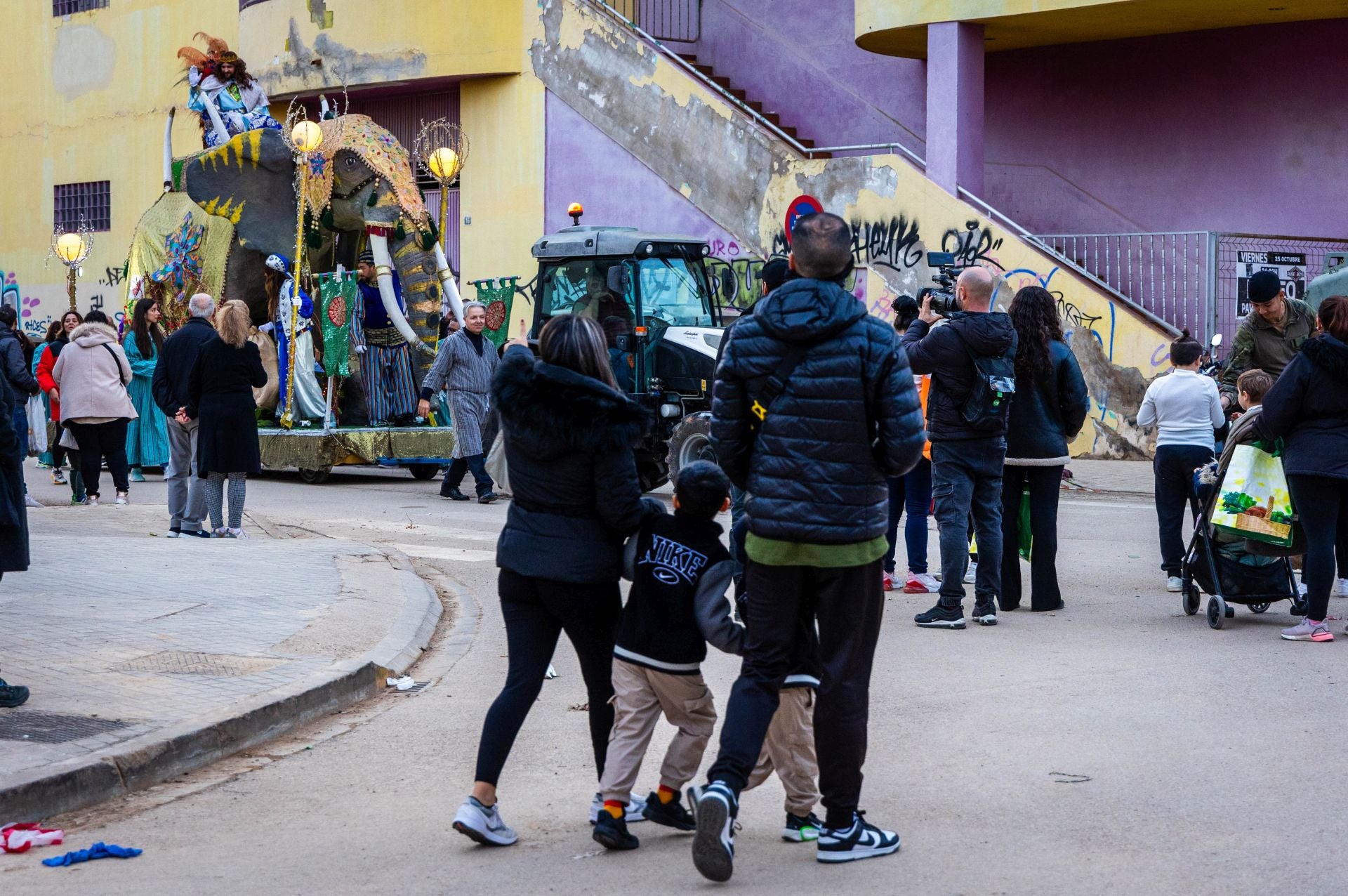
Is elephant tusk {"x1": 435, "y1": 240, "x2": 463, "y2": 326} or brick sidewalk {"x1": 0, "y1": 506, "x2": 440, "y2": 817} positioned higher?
elephant tusk {"x1": 435, "y1": 240, "x2": 463, "y2": 326}

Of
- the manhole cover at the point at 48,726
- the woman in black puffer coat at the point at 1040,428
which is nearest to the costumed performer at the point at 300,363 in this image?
the woman in black puffer coat at the point at 1040,428

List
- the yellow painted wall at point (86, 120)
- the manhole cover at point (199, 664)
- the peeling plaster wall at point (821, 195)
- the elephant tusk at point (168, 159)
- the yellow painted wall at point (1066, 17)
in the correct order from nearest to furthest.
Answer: the manhole cover at point (199, 664)
the yellow painted wall at point (1066, 17)
the peeling plaster wall at point (821, 195)
the elephant tusk at point (168, 159)
the yellow painted wall at point (86, 120)

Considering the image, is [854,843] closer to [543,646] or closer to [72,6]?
[543,646]

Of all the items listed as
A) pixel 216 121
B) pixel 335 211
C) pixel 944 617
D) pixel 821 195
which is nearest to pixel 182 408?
pixel 944 617

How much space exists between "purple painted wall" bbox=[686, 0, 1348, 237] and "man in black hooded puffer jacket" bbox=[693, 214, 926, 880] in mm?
19851

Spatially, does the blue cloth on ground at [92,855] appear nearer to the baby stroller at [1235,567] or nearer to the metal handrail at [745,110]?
the baby stroller at [1235,567]

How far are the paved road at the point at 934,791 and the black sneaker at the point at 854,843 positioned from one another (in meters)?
0.06

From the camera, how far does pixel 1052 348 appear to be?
927cm

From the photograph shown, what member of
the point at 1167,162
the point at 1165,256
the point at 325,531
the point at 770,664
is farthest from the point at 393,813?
the point at 1167,162

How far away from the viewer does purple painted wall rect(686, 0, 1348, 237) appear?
22.8 m

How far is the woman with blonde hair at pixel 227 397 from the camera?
38.9 ft

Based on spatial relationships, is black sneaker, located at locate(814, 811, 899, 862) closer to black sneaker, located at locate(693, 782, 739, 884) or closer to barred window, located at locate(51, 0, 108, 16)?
black sneaker, located at locate(693, 782, 739, 884)

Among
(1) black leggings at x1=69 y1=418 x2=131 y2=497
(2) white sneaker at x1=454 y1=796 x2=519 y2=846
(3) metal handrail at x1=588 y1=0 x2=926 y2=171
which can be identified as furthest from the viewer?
(3) metal handrail at x1=588 y1=0 x2=926 y2=171

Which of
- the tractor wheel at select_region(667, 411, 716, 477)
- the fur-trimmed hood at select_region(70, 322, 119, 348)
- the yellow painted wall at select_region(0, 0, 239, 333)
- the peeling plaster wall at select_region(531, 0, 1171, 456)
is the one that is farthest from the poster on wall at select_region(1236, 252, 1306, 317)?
the yellow painted wall at select_region(0, 0, 239, 333)
